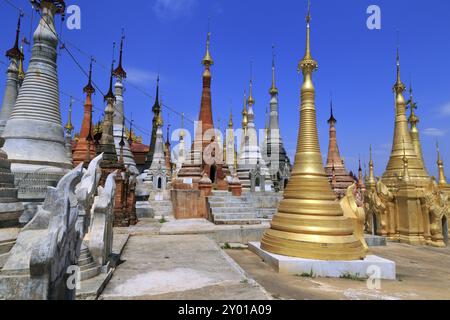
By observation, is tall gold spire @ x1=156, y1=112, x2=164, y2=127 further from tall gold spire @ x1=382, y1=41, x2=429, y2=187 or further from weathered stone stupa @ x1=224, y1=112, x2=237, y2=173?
tall gold spire @ x1=382, y1=41, x2=429, y2=187

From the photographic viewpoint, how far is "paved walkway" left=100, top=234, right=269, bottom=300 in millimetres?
4926

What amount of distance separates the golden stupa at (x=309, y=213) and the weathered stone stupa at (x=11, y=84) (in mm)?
14175

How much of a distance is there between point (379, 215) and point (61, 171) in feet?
54.6

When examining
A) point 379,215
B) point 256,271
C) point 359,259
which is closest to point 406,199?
point 379,215

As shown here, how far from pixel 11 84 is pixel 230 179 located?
1458 cm

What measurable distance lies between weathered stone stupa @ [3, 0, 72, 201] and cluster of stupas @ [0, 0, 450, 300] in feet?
0.12

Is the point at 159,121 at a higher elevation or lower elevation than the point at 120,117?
higher

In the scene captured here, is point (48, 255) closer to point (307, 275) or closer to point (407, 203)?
point (307, 275)

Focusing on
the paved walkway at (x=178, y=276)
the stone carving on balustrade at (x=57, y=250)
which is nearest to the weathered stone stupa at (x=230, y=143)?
the paved walkway at (x=178, y=276)

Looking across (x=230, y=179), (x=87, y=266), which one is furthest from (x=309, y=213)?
(x=230, y=179)

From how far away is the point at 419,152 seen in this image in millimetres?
21984

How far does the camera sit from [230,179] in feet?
73.4

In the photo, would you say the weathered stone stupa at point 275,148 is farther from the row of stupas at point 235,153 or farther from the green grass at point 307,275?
the green grass at point 307,275
